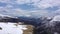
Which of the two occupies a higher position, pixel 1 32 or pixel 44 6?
pixel 44 6

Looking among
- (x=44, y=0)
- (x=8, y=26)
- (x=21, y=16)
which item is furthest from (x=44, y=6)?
(x=8, y=26)

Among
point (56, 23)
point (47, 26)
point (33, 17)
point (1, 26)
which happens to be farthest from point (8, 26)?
point (56, 23)

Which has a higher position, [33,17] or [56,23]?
[33,17]

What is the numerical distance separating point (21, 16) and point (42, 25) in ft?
1.03

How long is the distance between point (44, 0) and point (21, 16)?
388mm

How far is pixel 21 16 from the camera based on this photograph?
1.70 meters

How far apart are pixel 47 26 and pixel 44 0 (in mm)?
361

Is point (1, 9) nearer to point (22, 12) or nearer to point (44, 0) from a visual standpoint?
point (22, 12)

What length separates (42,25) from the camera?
1654mm

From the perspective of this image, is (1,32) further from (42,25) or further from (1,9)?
(42,25)

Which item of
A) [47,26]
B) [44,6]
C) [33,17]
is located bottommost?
[47,26]

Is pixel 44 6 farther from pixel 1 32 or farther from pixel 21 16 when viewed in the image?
pixel 1 32

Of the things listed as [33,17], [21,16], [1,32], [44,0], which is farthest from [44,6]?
[1,32]

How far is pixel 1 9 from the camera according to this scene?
173cm
